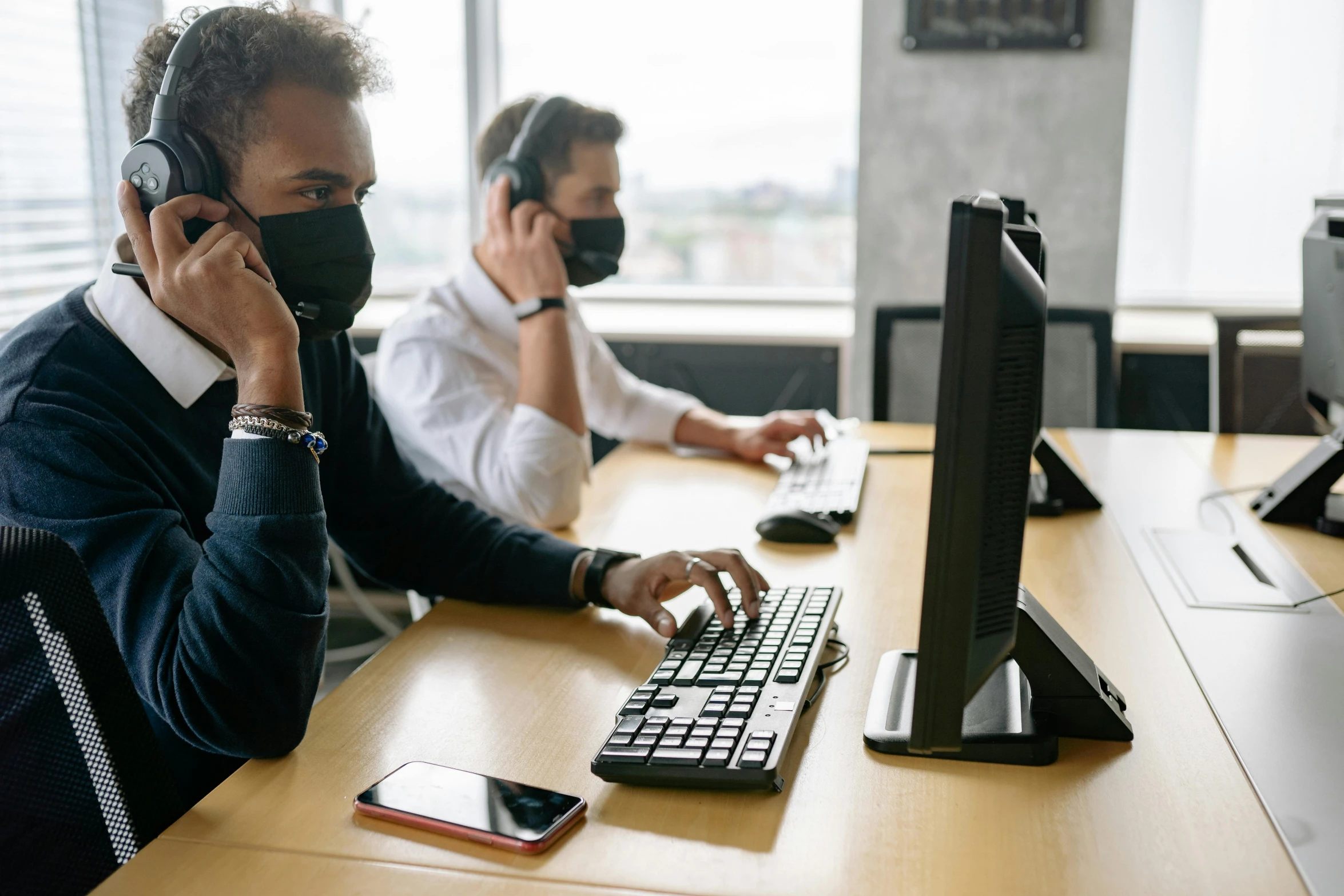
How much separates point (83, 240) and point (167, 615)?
1821 millimetres

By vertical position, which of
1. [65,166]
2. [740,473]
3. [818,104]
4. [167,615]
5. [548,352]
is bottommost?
[740,473]

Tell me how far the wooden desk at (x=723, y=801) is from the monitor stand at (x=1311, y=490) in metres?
0.48

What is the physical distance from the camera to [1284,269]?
318 cm

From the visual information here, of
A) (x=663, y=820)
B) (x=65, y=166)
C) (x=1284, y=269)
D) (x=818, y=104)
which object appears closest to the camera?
(x=663, y=820)

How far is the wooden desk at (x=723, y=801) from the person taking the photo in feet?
2.26

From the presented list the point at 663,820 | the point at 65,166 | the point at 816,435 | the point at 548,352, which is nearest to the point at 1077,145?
the point at 816,435

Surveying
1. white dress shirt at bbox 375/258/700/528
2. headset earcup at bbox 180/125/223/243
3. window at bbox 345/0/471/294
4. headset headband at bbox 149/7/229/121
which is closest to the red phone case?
headset earcup at bbox 180/125/223/243

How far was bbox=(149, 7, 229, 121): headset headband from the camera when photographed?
3.35 feet

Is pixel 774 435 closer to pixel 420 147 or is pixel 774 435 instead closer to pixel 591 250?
pixel 591 250

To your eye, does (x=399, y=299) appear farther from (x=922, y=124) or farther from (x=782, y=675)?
(x=782, y=675)

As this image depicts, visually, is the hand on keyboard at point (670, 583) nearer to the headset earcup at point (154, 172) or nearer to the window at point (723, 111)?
the headset earcup at point (154, 172)

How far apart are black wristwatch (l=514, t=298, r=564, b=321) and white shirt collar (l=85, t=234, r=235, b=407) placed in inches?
25.6

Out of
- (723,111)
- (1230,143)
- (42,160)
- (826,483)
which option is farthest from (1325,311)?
(42,160)

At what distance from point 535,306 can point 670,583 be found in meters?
0.66
